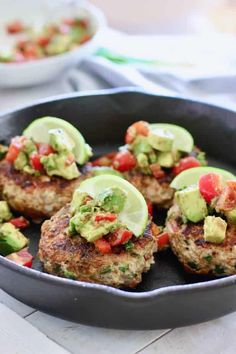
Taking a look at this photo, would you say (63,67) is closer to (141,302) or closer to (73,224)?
(73,224)

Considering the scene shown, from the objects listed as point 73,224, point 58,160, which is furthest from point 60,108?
point 73,224

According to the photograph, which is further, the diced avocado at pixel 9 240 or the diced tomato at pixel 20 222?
the diced tomato at pixel 20 222

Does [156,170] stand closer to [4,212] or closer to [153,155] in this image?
[153,155]

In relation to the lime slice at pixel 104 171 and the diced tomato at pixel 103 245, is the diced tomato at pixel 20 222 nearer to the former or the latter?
the lime slice at pixel 104 171

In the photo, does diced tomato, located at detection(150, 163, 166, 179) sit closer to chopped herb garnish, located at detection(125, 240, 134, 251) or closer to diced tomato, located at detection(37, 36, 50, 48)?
chopped herb garnish, located at detection(125, 240, 134, 251)

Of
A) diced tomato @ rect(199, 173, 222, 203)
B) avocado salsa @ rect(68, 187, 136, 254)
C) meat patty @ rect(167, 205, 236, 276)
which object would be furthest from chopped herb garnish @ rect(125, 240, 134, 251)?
diced tomato @ rect(199, 173, 222, 203)

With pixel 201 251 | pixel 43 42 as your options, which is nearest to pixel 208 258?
pixel 201 251

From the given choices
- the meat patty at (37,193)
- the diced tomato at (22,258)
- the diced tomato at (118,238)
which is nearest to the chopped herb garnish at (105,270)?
the diced tomato at (118,238)

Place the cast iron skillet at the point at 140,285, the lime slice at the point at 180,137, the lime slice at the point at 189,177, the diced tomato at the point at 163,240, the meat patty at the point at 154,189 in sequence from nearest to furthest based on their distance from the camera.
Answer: the cast iron skillet at the point at 140,285 → the diced tomato at the point at 163,240 → the lime slice at the point at 189,177 → the meat patty at the point at 154,189 → the lime slice at the point at 180,137
